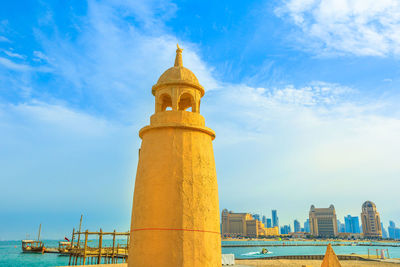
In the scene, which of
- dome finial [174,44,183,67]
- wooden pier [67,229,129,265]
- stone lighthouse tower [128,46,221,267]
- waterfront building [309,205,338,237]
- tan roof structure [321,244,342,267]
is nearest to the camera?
stone lighthouse tower [128,46,221,267]

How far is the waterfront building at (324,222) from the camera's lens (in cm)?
18829

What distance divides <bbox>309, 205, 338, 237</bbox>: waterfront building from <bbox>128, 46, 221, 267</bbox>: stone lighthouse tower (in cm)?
20227

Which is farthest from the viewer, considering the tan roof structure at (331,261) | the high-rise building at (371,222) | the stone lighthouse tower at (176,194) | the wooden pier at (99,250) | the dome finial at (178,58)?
the high-rise building at (371,222)

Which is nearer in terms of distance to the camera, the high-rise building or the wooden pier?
the wooden pier

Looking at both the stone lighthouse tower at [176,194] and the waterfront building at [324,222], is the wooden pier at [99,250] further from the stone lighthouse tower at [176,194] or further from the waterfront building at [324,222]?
the waterfront building at [324,222]

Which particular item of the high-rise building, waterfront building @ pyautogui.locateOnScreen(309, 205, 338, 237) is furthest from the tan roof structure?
the high-rise building

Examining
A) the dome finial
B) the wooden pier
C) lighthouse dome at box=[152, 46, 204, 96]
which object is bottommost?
the wooden pier

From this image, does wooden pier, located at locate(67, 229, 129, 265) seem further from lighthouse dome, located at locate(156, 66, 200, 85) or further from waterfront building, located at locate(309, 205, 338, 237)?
waterfront building, located at locate(309, 205, 338, 237)

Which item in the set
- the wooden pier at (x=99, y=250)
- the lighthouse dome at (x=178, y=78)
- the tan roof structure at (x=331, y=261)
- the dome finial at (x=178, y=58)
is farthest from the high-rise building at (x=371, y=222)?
the lighthouse dome at (x=178, y=78)

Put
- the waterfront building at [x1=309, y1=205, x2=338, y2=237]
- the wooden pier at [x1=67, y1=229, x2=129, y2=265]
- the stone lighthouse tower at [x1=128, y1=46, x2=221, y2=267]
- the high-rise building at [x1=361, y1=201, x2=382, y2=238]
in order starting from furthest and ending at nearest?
1. the high-rise building at [x1=361, y1=201, x2=382, y2=238]
2. the waterfront building at [x1=309, y1=205, x2=338, y2=237]
3. the wooden pier at [x1=67, y1=229, x2=129, y2=265]
4. the stone lighthouse tower at [x1=128, y1=46, x2=221, y2=267]

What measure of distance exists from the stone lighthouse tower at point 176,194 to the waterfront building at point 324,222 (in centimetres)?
20227

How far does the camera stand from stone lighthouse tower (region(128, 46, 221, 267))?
7258 millimetres

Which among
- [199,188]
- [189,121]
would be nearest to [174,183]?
[199,188]

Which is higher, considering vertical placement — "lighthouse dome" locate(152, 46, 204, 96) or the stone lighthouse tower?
"lighthouse dome" locate(152, 46, 204, 96)
